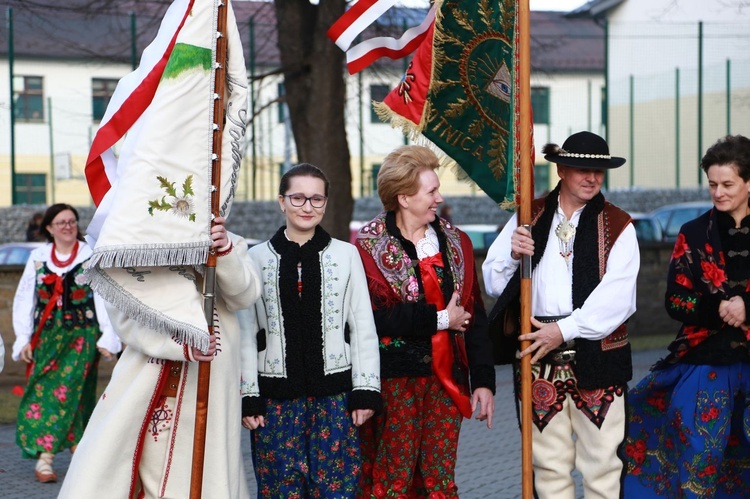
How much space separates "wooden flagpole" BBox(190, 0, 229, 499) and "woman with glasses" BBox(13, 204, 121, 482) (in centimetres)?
361

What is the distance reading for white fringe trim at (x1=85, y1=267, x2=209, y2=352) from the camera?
15.8 feet

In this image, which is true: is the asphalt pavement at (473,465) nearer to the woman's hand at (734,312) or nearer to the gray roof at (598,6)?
the woman's hand at (734,312)

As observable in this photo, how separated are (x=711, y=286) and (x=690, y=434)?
0.72 m

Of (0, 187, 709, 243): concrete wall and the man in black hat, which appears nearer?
the man in black hat

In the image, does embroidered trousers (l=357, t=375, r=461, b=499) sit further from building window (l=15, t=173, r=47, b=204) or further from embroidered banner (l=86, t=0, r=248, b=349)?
building window (l=15, t=173, r=47, b=204)

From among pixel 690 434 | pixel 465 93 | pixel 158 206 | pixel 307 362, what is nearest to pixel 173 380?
pixel 307 362

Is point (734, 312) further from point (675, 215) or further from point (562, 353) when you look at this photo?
point (675, 215)

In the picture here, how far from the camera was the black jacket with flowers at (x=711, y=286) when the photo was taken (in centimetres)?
582

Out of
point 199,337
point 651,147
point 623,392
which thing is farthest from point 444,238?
point 651,147

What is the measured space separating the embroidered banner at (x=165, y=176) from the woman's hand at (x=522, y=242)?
1.34m

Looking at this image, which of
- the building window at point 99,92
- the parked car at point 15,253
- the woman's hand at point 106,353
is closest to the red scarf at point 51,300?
the woman's hand at point 106,353

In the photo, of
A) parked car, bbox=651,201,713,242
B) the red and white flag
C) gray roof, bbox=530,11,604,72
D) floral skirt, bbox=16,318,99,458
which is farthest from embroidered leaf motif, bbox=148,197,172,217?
parked car, bbox=651,201,713,242

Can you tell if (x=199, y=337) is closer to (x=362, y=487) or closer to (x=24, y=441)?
(x=362, y=487)

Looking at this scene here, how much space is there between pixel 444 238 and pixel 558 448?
43.5 inches
